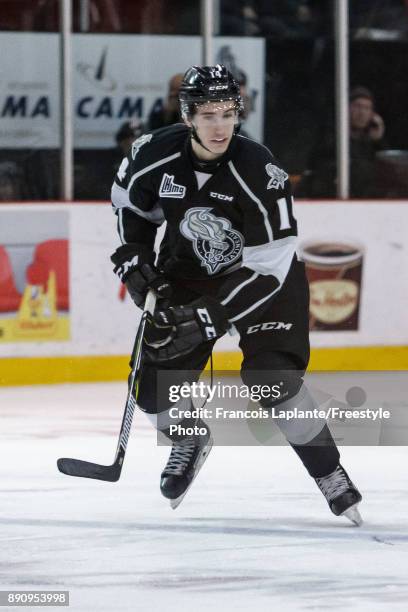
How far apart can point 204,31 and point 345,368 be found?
176cm

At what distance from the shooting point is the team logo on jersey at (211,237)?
377 centimetres

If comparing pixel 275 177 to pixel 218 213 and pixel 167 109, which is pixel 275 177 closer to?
pixel 218 213

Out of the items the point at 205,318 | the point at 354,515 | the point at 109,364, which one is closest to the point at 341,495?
the point at 354,515

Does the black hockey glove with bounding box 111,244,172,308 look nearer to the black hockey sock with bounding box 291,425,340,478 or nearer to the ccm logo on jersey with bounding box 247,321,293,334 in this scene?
the ccm logo on jersey with bounding box 247,321,293,334

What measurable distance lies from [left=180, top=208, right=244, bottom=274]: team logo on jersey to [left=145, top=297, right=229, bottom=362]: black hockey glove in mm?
127

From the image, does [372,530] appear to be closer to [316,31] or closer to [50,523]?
[50,523]

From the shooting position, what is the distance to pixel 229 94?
12.2 ft

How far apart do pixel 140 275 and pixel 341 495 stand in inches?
29.6

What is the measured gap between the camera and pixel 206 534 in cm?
369

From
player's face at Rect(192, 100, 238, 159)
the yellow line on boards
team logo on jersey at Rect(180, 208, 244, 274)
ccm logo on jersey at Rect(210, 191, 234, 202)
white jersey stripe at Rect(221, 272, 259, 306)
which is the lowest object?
the yellow line on boards

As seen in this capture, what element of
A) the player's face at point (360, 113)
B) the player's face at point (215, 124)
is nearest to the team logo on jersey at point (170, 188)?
the player's face at point (215, 124)

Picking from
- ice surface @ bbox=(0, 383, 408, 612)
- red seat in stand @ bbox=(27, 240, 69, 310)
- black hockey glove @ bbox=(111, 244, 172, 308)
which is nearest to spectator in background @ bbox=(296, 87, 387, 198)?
red seat in stand @ bbox=(27, 240, 69, 310)

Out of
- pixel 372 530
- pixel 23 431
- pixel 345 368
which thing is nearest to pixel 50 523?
pixel 372 530

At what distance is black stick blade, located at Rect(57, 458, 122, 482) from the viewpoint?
3.85 meters
